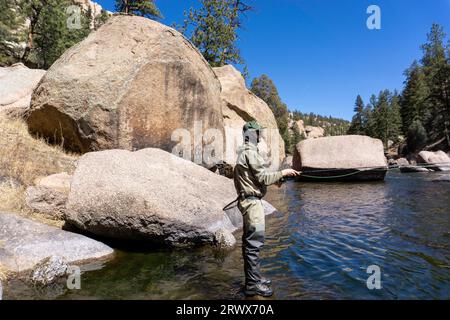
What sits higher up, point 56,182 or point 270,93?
point 270,93

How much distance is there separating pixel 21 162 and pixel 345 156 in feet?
56.5

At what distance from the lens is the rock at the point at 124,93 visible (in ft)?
31.1

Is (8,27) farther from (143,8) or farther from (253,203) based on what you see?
(253,203)

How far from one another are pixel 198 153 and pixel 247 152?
7113mm

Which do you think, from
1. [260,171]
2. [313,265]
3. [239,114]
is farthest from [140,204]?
[239,114]

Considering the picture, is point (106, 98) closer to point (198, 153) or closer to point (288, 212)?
point (198, 153)

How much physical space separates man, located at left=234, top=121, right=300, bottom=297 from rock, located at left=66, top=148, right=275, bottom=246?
6.62 feet

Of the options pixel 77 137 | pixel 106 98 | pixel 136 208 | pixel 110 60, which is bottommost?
pixel 136 208

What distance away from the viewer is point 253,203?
4871 mm

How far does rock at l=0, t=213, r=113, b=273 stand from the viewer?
5.34 m

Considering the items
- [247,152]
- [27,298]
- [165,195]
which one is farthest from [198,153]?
[27,298]

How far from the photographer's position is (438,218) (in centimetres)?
942

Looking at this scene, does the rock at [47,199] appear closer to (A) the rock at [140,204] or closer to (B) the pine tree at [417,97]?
(A) the rock at [140,204]

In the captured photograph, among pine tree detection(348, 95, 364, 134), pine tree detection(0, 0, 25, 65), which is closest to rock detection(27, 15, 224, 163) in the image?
pine tree detection(0, 0, 25, 65)
